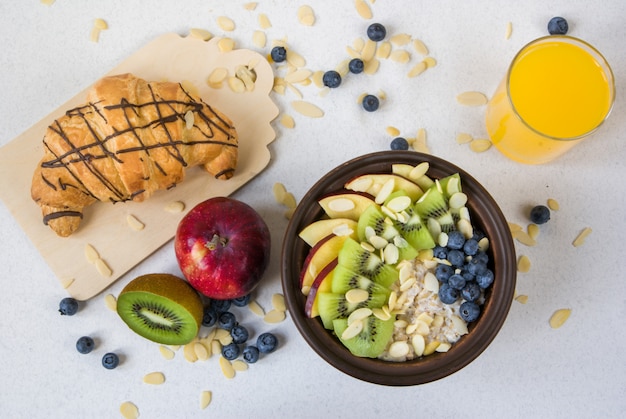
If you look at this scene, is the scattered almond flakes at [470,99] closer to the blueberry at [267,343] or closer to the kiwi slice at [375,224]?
the kiwi slice at [375,224]

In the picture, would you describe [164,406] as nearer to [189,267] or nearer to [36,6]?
[189,267]

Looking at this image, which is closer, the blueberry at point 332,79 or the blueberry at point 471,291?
the blueberry at point 471,291

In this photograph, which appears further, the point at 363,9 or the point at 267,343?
the point at 363,9

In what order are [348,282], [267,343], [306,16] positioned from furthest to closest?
1. [306,16]
2. [267,343]
3. [348,282]

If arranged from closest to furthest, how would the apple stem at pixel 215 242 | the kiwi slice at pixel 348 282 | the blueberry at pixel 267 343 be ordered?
the kiwi slice at pixel 348 282 < the apple stem at pixel 215 242 < the blueberry at pixel 267 343

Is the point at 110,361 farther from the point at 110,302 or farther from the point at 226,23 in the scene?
the point at 226,23

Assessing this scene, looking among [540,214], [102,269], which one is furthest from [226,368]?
[540,214]

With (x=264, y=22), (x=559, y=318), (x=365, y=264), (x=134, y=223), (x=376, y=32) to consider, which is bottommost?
(x=559, y=318)

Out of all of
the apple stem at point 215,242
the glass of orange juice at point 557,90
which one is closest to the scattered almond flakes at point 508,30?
the glass of orange juice at point 557,90
